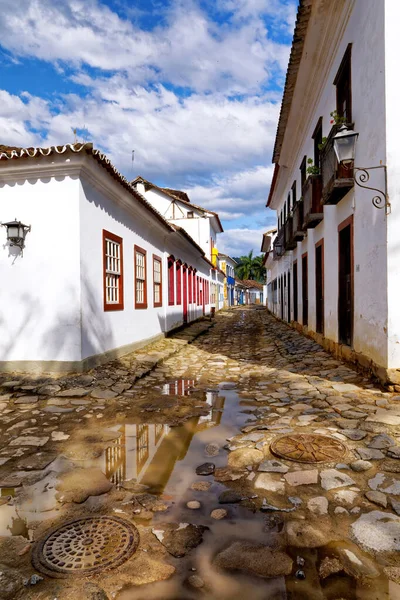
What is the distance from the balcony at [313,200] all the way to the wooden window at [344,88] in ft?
5.08

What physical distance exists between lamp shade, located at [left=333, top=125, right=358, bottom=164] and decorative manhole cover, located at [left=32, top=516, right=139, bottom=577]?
5782 millimetres

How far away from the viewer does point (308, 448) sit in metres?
3.48

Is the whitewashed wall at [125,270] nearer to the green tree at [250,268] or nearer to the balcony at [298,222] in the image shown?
the balcony at [298,222]

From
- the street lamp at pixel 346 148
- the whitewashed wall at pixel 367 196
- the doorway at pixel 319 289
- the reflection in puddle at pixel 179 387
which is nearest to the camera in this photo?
the whitewashed wall at pixel 367 196

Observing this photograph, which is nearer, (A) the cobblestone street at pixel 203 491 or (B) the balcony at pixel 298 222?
(A) the cobblestone street at pixel 203 491

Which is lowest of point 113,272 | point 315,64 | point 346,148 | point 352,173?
point 113,272

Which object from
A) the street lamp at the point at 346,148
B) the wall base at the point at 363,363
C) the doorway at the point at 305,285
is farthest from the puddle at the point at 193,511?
the doorway at the point at 305,285

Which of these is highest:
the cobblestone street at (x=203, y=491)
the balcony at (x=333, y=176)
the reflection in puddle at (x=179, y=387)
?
the balcony at (x=333, y=176)

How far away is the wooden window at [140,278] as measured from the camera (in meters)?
9.58

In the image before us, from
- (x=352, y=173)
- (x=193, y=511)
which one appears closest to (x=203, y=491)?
(x=193, y=511)

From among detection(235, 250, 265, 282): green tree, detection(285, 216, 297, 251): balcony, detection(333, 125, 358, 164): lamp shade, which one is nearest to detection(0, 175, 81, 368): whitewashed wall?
detection(333, 125, 358, 164): lamp shade

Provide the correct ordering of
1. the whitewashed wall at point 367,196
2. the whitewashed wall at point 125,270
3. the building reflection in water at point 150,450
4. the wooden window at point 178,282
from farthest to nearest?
the wooden window at point 178,282 → the whitewashed wall at point 125,270 → the whitewashed wall at point 367,196 → the building reflection in water at point 150,450

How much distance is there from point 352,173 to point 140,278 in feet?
18.4

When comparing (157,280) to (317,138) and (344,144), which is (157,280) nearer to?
(317,138)
